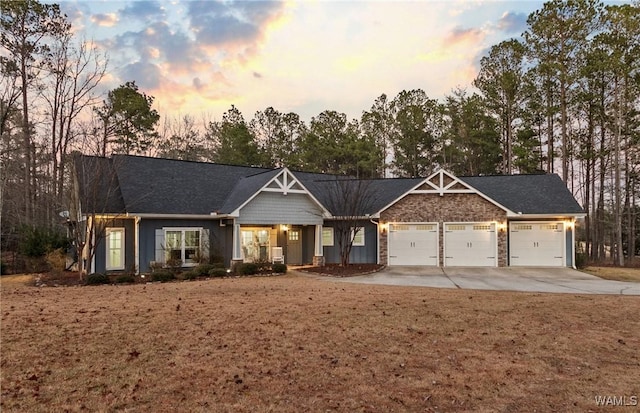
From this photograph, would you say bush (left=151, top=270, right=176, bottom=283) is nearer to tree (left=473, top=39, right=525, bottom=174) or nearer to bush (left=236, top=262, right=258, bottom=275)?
bush (left=236, top=262, right=258, bottom=275)

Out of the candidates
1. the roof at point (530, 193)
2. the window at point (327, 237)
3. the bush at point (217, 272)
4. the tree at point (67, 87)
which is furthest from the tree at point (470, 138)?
the tree at point (67, 87)

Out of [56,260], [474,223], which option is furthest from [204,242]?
[474,223]

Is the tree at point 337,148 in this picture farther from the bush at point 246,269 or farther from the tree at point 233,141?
the bush at point 246,269

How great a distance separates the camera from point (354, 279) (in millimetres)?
15508

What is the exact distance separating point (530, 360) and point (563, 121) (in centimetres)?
2670

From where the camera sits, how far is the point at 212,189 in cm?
1970

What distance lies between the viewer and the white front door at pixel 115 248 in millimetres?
16281

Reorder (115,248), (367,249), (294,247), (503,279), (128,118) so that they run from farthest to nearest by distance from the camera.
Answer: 1. (128,118)
2. (294,247)
3. (367,249)
4. (115,248)
5. (503,279)

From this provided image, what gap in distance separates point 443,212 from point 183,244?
41.2 ft

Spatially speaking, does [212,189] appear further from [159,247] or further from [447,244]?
[447,244]

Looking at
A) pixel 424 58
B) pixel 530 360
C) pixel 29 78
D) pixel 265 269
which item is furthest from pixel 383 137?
pixel 530 360

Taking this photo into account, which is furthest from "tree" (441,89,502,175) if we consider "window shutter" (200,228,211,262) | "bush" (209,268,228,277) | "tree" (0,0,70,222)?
"tree" (0,0,70,222)

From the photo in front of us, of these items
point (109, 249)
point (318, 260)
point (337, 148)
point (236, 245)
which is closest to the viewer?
point (109, 249)

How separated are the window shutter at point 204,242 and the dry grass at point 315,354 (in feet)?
26.3
